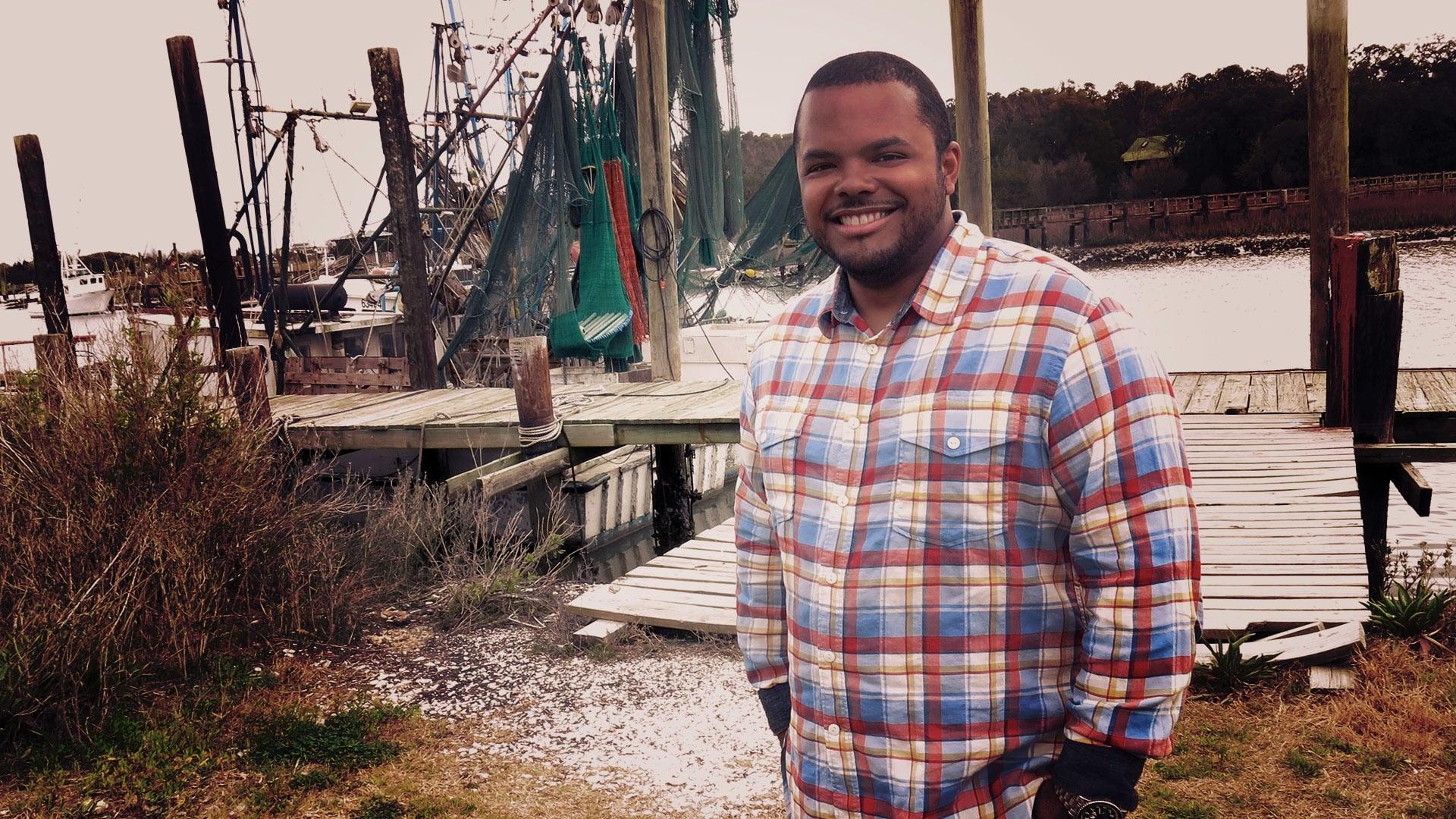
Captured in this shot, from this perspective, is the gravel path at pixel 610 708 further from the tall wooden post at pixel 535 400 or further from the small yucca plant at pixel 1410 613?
the small yucca plant at pixel 1410 613

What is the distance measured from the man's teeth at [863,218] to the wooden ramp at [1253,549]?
10.8 ft

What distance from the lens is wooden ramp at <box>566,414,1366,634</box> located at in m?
4.40

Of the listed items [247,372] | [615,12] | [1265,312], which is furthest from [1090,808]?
[1265,312]

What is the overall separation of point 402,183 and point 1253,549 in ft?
28.4

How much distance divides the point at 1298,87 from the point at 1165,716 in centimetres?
1323

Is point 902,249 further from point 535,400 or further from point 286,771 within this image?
point 535,400

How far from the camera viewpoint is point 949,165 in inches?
65.2

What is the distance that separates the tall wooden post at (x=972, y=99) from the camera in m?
7.50

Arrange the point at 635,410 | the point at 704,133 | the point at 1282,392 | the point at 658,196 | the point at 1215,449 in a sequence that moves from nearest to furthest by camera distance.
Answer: the point at 1215,449 < the point at 1282,392 < the point at 635,410 < the point at 658,196 < the point at 704,133

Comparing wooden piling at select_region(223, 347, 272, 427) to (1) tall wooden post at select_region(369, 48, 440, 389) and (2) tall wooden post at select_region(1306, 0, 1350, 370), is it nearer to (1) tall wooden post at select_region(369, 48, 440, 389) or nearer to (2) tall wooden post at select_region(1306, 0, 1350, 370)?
(1) tall wooden post at select_region(369, 48, 440, 389)

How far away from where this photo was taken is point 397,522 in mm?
7277

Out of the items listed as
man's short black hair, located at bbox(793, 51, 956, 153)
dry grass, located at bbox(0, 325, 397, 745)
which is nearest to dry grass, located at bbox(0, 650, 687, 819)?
dry grass, located at bbox(0, 325, 397, 745)

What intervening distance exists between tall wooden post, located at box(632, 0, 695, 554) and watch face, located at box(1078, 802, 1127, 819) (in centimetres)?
797

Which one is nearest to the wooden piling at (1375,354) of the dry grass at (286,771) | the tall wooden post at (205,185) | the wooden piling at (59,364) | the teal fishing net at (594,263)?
the dry grass at (286,771)
